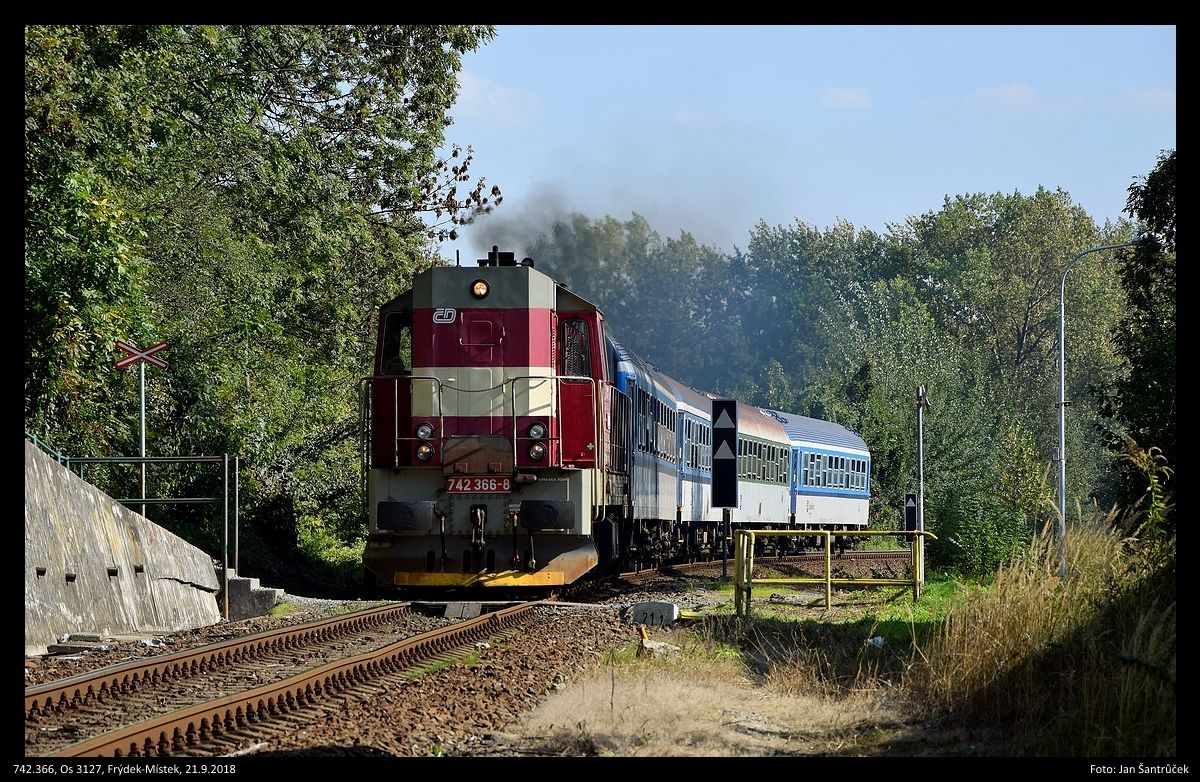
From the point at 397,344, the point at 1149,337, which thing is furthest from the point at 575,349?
the point at 1149,337

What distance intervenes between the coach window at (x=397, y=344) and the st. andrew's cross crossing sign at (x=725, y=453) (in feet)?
15.1

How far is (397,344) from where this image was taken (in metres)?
17.7

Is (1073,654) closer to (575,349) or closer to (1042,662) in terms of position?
(1042,662)

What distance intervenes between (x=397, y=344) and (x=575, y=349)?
2.27m

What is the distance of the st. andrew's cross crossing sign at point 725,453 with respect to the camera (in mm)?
19844

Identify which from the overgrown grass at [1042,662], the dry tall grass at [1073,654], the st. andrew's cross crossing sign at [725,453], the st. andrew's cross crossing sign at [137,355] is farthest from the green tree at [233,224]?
the dry tall grass at [1073,654]

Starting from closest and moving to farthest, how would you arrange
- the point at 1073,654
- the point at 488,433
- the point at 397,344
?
1. the point at 1073,654
2. the point at 488,433
3. the point at 397,344

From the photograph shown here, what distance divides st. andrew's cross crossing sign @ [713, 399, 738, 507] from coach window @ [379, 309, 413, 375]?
4591 mm

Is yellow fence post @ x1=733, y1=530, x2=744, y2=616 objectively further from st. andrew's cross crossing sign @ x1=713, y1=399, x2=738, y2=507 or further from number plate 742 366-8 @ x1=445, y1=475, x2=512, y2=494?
st. andrew's cross crossing sign @ x1=713, y1=399, x2=738, y2=507

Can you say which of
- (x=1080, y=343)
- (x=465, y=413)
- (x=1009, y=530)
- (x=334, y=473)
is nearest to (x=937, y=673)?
(x=465, y=413)

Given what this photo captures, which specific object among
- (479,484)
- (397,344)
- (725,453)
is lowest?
(479,484)

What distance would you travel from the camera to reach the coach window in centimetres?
1755

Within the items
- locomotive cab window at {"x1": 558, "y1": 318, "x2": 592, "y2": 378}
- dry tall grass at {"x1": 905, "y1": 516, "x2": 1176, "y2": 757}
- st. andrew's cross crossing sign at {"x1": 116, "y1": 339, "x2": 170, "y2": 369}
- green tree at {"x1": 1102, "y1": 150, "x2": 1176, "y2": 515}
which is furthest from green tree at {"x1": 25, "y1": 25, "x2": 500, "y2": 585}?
green tree at {"x1": 1102, "y1": 150, "x2": 1176, "y2": 515}

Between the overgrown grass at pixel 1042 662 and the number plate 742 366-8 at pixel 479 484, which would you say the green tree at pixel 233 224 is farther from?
the overgrown grass at pixel 1042 662
